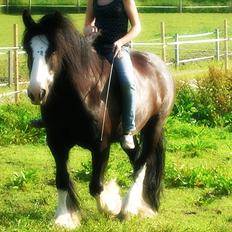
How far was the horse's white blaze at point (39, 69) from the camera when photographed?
5.32m

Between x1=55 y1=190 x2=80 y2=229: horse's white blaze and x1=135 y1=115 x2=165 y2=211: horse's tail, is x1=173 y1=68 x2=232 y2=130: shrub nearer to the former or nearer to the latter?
x1=135 y1=115 x2=165 y2=211: horse's tail

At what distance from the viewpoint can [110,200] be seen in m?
6.54

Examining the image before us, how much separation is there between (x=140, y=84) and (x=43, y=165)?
8.49ft

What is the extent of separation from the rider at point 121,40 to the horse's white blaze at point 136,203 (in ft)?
1.91

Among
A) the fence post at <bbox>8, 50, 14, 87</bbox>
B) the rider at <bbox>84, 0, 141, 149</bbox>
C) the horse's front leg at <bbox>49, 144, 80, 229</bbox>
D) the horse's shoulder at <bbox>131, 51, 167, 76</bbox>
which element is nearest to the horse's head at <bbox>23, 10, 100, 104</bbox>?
the rider at <bbox>84, 0, 141, 149</bbox>

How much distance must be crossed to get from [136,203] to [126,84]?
4.09 feet

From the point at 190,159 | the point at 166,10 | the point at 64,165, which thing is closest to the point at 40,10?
the point at 166,10

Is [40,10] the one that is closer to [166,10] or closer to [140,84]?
[166,10]

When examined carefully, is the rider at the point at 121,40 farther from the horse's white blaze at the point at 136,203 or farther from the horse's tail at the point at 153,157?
the horse's tail at the point at 153,157

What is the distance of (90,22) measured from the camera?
662cm

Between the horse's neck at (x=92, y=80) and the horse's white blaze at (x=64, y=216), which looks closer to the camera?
the horse's neck at (x=92, y=80)

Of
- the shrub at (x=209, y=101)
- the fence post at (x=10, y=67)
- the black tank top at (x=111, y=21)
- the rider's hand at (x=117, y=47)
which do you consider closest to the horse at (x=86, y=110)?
the rider's hand at (x=117, y=47)

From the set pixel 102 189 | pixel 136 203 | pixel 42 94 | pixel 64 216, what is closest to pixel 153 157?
pixel 136 203

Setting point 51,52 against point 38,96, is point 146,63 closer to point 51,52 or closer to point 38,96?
point 51,52
